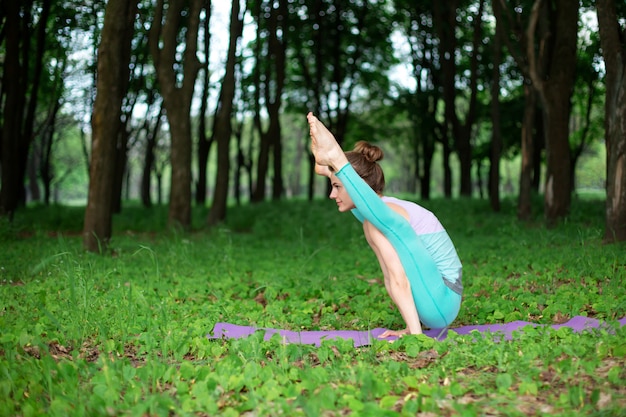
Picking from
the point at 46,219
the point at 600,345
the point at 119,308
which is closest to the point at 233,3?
the point at 46,219

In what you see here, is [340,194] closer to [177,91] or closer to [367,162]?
[367,162]

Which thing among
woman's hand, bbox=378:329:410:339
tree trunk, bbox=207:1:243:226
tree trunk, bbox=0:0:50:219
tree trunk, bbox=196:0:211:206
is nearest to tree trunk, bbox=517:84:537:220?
tree trunk, bbox=207:1:243:226


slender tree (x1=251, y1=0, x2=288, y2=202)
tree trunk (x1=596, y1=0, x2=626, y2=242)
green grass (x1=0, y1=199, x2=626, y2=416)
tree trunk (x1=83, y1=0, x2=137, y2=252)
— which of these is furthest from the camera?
slender tree (x1=251, y1=0, x2=288, y2=202)

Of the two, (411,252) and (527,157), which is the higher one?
(527,157)

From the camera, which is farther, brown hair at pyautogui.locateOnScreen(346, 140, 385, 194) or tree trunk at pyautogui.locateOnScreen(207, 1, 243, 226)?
tree trunk at pyautogui.locateOnScreen(207, 1, 243, 226)

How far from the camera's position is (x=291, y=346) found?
4.61m

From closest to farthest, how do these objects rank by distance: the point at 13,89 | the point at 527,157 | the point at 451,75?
the point at 527,157
the point at 13,89
the point at 451,75

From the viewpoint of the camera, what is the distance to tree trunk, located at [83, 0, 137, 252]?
10352 millimetres

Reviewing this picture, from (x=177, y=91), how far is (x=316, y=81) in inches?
529

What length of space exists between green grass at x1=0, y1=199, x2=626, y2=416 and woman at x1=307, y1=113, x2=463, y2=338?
43 centimetres

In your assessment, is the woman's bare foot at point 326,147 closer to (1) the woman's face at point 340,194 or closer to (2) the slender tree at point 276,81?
(1) the woman's face at point 340,194

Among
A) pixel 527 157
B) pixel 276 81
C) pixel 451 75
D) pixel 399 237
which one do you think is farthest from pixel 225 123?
pixel 399 237

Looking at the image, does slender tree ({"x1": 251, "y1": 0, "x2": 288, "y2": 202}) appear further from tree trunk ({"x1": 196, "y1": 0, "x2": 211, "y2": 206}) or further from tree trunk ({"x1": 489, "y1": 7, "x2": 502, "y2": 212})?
tree trunk ({"x1": 489, "y1": 7, "x2": 502, "y2": 212})

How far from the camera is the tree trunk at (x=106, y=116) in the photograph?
10.4m
